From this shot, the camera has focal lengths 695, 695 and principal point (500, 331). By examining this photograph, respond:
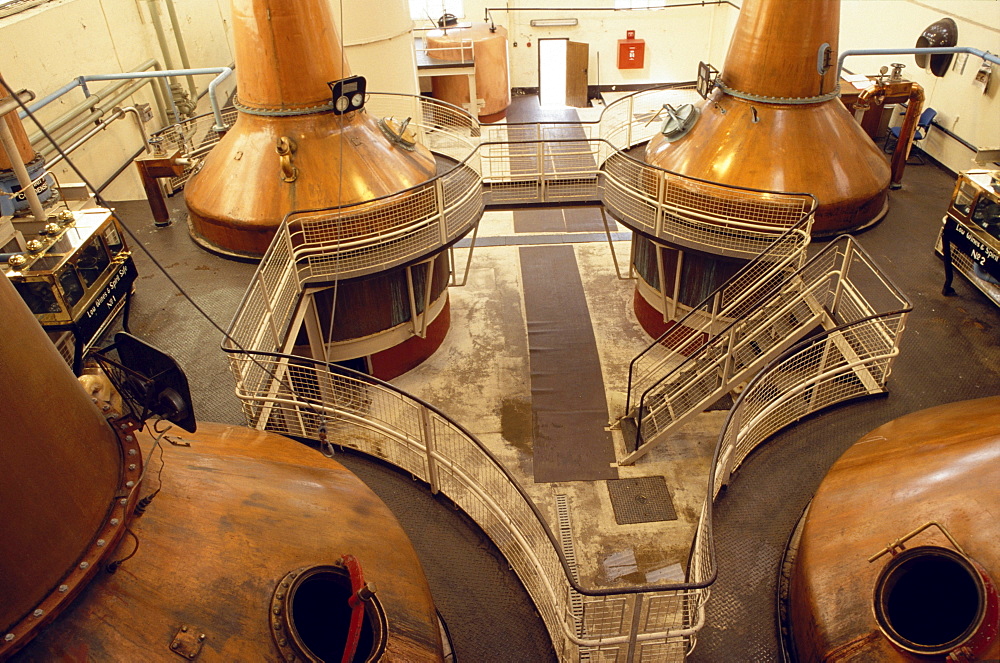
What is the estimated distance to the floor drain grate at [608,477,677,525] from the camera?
8.88 m

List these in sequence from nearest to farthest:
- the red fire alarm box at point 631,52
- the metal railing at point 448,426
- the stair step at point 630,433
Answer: the metal railing at point 448,426 → the stair step at point 630,433 → the red fire alarm box at point 631,52

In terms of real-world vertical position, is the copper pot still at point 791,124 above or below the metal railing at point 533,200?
above

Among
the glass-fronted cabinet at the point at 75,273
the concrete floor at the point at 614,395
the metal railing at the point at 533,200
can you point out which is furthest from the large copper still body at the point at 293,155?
the glass-fronted cabinet at the point at 75,273

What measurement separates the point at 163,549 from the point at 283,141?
20.7 ft

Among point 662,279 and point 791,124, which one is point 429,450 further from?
point 791,124

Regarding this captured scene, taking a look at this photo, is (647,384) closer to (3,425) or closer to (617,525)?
(617,525)

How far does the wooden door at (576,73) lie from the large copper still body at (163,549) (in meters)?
19.3

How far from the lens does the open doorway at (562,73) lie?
69.2 ft

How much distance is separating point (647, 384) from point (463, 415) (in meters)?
2.88

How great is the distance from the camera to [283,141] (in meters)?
8.45

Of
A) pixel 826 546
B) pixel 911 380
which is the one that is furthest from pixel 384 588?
pixel 911 380

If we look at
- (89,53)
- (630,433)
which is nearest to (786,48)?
(630,433)

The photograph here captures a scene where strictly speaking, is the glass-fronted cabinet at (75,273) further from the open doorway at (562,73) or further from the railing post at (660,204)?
the open doorway at (562,73)

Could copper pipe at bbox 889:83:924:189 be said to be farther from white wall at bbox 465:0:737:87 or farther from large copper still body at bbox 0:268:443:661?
white wall at bbox 465:0:737:87
